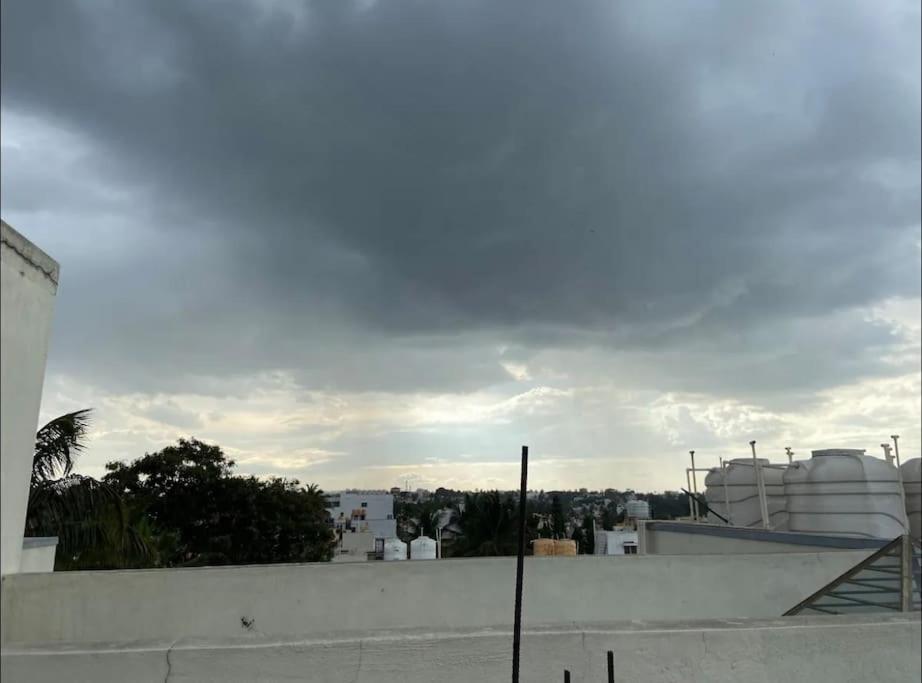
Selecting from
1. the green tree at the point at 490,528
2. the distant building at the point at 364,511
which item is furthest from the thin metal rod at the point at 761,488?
the distant building at the point at 364,511

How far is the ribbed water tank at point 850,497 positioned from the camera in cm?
1230

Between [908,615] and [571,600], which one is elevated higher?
[908,615]

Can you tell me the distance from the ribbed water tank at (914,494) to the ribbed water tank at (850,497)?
58 cm

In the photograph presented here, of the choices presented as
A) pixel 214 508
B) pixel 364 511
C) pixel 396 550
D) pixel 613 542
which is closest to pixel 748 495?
pixel 396 550

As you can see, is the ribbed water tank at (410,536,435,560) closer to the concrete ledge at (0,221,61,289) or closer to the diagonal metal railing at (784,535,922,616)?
the diagonal metal railing at (784,535,922,616)

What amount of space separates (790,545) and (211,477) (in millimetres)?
22650

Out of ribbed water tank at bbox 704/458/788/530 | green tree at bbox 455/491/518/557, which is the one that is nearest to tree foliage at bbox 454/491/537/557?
green tree at bbox 455/491/518/557

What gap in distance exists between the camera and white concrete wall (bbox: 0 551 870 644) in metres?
6.02

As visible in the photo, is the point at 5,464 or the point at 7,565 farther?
the point at 7,565

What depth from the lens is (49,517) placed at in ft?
30.9

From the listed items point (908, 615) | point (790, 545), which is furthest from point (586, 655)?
point (790, 545)

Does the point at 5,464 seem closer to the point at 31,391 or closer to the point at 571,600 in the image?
the point at 31,391

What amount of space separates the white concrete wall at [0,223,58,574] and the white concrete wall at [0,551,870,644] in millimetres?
1712

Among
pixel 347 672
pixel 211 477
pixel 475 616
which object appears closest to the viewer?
pixel 347 672
